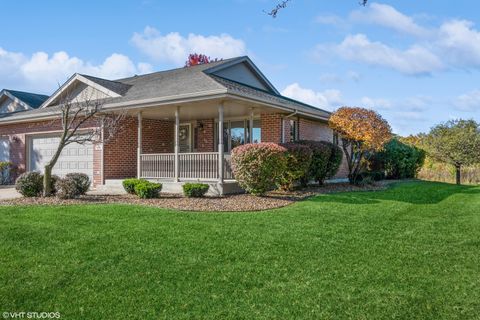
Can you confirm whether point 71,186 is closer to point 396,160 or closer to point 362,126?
point 362,126

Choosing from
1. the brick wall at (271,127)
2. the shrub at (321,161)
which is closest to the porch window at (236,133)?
the brick wall at (271,127)

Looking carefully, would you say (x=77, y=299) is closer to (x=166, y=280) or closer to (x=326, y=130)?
(x=166, y=280)

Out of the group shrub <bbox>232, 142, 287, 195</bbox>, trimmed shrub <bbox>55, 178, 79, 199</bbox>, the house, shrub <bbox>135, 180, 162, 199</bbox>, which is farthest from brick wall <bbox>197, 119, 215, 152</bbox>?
trimmed shrub <bbox>55, 178, 79, 199</bbox>

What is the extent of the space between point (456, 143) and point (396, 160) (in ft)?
9.43

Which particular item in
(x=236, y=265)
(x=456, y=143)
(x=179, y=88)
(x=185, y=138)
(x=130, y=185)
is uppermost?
→ (x=179, y=88)

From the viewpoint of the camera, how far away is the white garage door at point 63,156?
1590cm

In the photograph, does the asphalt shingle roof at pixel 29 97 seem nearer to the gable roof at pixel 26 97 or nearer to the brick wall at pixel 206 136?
the gable roof at pixel 26 97

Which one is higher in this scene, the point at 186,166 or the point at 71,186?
the point at 186,166

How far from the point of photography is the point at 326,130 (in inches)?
729

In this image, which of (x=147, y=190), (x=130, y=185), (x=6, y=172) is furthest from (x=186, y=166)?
(x=6, y=172)

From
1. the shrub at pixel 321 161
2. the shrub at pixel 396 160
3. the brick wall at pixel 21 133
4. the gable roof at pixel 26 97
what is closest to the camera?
the shrub at pixel 321 161

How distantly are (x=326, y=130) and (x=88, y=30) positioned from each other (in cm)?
1079

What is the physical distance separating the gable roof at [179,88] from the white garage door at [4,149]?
235 cm

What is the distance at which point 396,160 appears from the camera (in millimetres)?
20734
